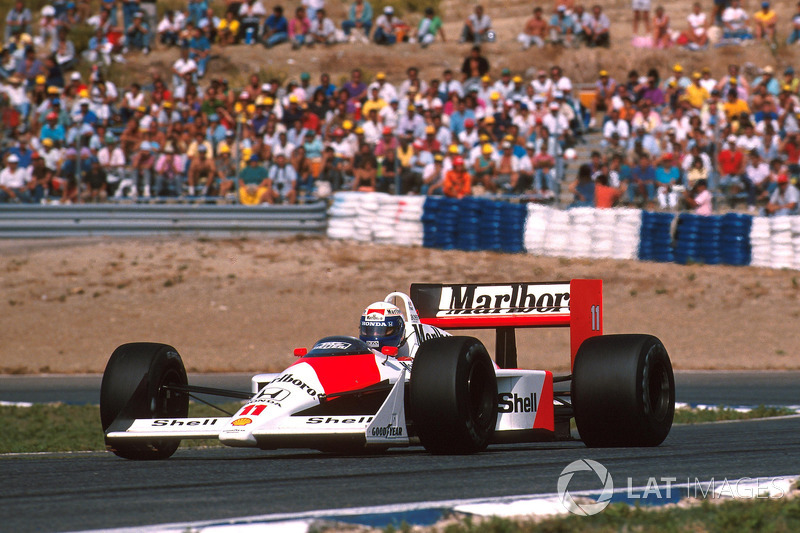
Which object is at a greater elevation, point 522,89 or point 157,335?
point 522,89

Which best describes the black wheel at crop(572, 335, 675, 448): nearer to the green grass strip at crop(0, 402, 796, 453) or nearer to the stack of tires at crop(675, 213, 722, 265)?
the green grass strip at crop(0, 402, 796, 453)

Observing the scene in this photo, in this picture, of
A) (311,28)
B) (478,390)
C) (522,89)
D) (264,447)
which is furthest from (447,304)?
(311,28)

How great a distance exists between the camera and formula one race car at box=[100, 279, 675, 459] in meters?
7.35

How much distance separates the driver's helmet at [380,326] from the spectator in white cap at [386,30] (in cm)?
2310

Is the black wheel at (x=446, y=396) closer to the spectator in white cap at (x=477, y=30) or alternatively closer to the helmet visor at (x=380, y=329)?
the helmet visor at (x=380, y=329)

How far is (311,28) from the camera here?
30.8 m

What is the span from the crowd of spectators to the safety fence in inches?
12.3

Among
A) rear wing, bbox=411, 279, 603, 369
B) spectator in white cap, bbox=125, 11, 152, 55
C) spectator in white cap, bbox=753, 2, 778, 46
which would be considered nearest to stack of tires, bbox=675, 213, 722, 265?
spectator in white cap, bbox=753, 2, 778, 46

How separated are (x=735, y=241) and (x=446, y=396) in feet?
46.2

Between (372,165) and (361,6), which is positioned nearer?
(372,165)

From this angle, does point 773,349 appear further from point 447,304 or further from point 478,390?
point 478,390

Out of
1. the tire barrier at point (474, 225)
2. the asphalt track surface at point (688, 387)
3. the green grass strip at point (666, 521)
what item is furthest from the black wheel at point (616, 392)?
the tire barrier at point (474, 225)

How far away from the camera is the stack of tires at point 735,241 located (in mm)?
20094

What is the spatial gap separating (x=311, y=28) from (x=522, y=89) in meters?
9.15
